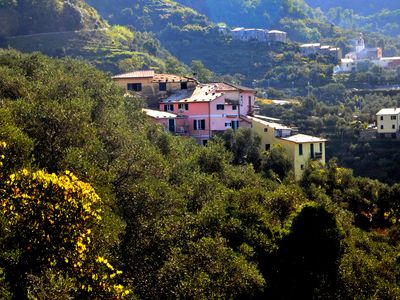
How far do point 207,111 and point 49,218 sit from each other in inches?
1692

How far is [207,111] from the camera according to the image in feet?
213

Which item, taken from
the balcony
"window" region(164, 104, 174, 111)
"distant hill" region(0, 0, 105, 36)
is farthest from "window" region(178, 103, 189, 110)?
"distant hill" region(0, 0, 105, 36)

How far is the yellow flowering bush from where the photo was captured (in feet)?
73.6

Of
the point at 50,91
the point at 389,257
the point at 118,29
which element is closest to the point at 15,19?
the point at 118,29

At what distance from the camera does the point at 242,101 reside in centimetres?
6838

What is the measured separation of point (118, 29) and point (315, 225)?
115 m

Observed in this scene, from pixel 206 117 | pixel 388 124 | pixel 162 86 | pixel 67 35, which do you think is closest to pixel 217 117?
pixel 206 117

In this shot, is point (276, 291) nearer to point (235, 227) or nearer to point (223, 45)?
point (235, 227)

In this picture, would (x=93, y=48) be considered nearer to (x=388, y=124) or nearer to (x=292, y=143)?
(x=388, y=124)

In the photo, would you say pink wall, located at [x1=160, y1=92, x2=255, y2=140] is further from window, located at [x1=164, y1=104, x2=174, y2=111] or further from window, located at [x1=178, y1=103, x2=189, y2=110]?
window, located at [x1=164, y1=104, x2=174, y2=111]

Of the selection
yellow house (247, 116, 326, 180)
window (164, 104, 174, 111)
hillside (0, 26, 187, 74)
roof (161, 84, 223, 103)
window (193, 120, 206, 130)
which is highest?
hillside (0, 26, 187, 74)

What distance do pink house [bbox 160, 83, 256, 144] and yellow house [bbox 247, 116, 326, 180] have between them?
1831 mm

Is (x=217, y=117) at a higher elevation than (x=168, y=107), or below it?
below

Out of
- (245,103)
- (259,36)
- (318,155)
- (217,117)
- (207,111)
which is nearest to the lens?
A: (318,155)
